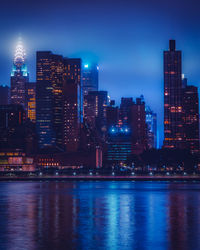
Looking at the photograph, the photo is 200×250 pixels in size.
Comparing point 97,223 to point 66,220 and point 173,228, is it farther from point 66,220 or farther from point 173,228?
point 173,228

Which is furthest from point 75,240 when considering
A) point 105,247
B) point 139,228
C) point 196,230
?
point 196,230

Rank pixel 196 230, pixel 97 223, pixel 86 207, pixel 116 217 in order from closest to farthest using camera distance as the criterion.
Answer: pixel 196 230 < pixel 97 223 < pixel 116 217 < pixel 86 207

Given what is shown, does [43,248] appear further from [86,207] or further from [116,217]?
[86,207]

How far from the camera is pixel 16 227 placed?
3425 cm

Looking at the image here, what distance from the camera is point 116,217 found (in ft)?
134

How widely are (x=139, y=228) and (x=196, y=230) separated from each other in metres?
4.07

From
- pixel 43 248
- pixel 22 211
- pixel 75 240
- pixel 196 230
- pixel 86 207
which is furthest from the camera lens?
pixel 86 207

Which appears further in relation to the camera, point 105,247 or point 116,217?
point 116,217

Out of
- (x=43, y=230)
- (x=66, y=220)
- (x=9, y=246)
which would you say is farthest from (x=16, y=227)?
(x=9, y=246)

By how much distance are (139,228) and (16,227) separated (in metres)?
8.96

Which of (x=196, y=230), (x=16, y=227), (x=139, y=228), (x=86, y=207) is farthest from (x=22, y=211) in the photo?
(x=196, y=230)

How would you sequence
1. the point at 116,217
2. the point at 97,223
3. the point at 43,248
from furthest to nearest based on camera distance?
the point at 116,217
the point at 97,223
the point at 43,248

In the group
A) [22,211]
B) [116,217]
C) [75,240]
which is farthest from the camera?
[22,211]

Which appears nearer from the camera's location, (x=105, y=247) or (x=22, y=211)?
(x=105, y=247)
